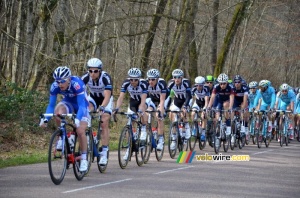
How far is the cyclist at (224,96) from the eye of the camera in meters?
20.5

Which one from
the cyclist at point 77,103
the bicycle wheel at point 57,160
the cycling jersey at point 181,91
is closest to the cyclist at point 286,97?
the cycling jersey at point 181,91

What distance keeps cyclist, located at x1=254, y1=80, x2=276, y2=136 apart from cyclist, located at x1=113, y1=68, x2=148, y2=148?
8.19 metres

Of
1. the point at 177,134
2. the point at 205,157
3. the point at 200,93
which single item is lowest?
the point at 205,157

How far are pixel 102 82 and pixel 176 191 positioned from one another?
3.34m

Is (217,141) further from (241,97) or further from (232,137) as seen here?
(241,97)

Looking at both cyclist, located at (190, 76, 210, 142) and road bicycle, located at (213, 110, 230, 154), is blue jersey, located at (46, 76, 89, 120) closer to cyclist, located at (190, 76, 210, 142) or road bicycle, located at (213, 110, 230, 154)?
road bicycle, located at (213, 110, 230, 154)

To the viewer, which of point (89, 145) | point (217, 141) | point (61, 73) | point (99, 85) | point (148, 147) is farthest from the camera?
point (217, 141)

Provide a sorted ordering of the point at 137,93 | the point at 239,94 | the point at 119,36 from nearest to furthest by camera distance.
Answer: the point at 137,93
the point at 119,36
the point at 239,94

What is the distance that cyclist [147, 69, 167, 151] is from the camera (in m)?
17.0

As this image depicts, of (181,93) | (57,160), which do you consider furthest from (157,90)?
(57,160)

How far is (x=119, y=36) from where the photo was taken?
71.3 feet

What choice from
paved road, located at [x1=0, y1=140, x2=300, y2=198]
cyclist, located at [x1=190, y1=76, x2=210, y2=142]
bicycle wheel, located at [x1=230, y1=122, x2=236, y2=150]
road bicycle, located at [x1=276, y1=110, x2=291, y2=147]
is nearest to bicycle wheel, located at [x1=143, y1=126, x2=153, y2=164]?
paved road, located at [x1=0, y1=140, x2=300, y2=198]

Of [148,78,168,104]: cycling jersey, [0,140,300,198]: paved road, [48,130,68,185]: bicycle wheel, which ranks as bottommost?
[0,140,300,198]: paved road

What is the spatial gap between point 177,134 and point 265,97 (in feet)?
23.6
